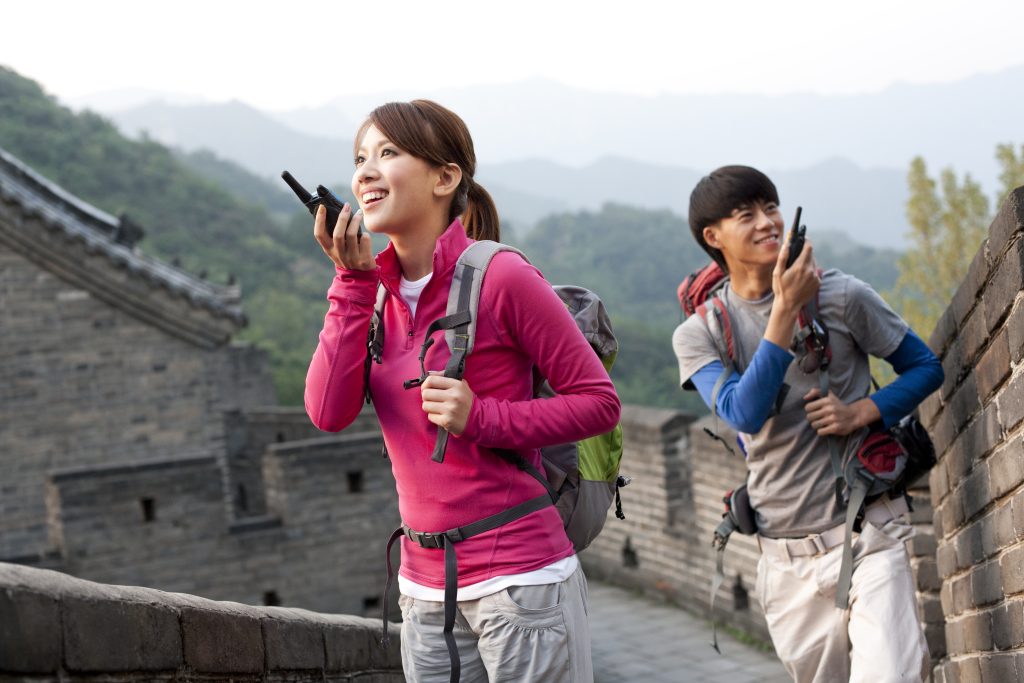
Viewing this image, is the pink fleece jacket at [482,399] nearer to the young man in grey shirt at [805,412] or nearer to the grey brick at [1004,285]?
the grey brick at [1004,285]

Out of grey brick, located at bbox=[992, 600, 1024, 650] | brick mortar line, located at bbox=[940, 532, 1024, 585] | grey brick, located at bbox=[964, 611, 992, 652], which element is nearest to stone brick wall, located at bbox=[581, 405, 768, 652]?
brick mortar line, located at bbox=[940, 532, 1024, 585]

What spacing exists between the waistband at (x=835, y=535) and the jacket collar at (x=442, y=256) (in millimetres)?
1559

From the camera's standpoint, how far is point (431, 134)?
3.14m

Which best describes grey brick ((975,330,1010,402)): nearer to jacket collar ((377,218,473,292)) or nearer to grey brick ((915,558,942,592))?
jacket collar ((377,218,473,292))

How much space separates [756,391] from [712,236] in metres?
0.59

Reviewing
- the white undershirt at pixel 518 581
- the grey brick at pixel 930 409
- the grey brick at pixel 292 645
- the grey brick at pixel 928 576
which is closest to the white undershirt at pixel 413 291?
the white undershirt at pixel 518 581

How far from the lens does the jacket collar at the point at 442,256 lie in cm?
305

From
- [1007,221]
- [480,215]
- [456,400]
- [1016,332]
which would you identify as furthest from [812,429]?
[456,400]

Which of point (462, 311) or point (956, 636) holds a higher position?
point (462, 311)

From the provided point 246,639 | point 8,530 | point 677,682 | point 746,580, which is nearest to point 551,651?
point 246,639

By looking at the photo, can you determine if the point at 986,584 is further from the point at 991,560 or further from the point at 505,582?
the point at 505,582

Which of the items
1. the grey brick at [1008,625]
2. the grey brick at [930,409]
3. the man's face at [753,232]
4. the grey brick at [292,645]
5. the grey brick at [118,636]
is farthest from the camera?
the grey brick at [930,409]

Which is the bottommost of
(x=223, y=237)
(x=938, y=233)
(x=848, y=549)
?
(x=848, y=549)

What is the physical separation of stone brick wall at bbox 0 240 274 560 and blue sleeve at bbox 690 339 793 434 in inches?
483
